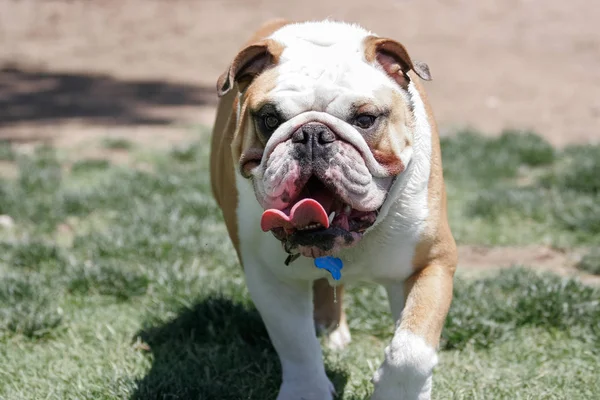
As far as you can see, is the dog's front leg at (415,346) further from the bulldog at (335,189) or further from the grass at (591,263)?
the grass at (591,263)

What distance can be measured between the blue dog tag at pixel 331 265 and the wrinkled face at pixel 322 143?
17cm

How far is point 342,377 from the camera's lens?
388cm

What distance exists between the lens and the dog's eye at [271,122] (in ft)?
10.1

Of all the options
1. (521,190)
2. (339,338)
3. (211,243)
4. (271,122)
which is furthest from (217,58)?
(271,122)

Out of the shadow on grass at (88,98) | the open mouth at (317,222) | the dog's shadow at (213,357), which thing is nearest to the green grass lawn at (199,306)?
the dog's shadow at (213,357)

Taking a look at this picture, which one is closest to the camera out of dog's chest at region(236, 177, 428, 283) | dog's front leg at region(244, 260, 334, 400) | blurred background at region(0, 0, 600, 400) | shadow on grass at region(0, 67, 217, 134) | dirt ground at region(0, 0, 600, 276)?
dog's chest at region(236, 177, 428, 283)

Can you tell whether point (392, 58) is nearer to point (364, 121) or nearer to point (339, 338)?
point (364, 121)

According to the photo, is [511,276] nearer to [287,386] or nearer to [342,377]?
[342,377]

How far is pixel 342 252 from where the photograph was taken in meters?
3.31

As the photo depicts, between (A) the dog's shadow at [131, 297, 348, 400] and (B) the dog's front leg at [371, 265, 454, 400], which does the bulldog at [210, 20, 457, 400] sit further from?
(A) the dog's shadow at [131, 297, 348, 400]

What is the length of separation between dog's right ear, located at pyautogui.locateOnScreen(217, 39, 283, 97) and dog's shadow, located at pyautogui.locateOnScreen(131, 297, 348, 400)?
1232 mm

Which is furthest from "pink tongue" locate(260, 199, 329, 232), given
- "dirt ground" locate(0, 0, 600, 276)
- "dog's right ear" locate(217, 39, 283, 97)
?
"dirt ground" locate(0, 0, 600, 276)

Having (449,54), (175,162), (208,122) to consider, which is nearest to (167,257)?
(175,162)

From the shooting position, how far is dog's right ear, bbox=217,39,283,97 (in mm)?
3219
